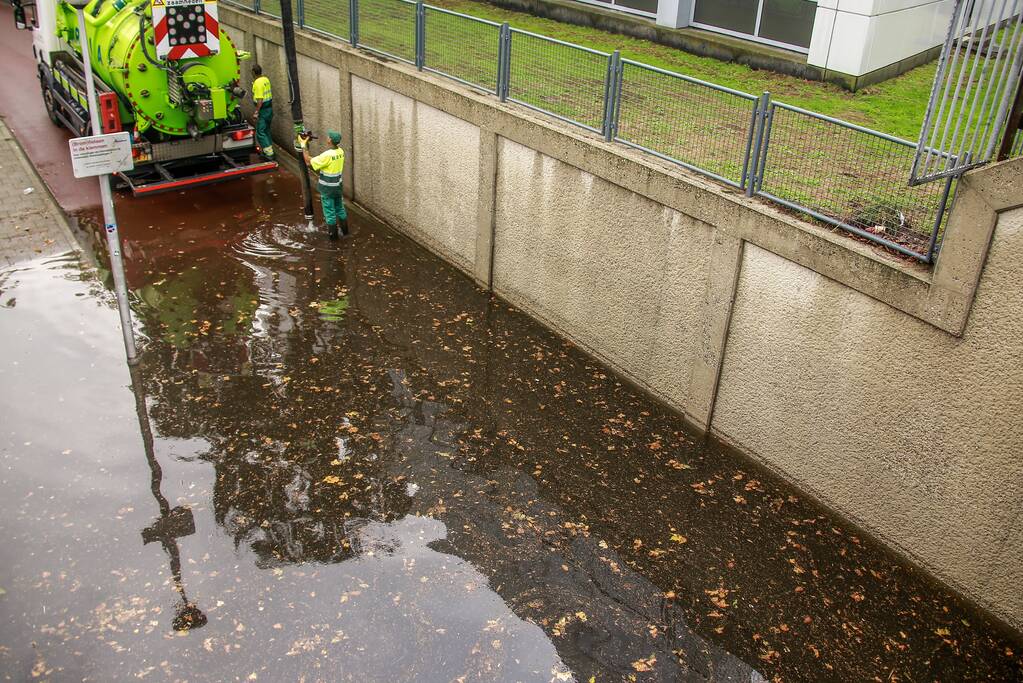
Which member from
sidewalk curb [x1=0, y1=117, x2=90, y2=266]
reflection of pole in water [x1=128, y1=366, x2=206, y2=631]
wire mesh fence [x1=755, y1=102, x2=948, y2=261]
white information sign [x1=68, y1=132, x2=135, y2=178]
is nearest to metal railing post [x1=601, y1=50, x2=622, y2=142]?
wire mesh fence [x1=755, y1=102, x2=948, y2=261]

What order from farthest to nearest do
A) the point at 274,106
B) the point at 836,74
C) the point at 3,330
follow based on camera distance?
the point at 274,106
the point at 836,74
the point at 3,330

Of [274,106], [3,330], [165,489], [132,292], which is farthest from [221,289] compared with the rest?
[274,106]

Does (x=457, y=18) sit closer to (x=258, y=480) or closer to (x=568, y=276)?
(x=568, y=276)

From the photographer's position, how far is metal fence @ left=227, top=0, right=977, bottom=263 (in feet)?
24.0

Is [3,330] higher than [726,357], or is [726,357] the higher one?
[726,357]

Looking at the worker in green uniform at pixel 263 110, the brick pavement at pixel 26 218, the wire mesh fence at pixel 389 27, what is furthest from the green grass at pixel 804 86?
the brick pavement at pixel 26 218

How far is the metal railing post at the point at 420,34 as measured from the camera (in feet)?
38.8

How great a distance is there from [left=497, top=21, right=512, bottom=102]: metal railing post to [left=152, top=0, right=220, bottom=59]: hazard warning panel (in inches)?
187

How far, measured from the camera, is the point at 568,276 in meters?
10.1

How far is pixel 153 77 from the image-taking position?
12758mm

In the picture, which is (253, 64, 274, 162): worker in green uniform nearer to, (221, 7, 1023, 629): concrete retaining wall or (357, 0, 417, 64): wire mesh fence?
(357, 0, 417, 64): wire mesh fence

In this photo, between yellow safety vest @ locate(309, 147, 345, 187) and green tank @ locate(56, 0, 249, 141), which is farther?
green tank @ locate(56, 0, 249, 141)

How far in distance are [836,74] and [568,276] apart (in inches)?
223

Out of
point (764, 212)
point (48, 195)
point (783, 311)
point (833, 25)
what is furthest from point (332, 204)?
point (833, 25)
